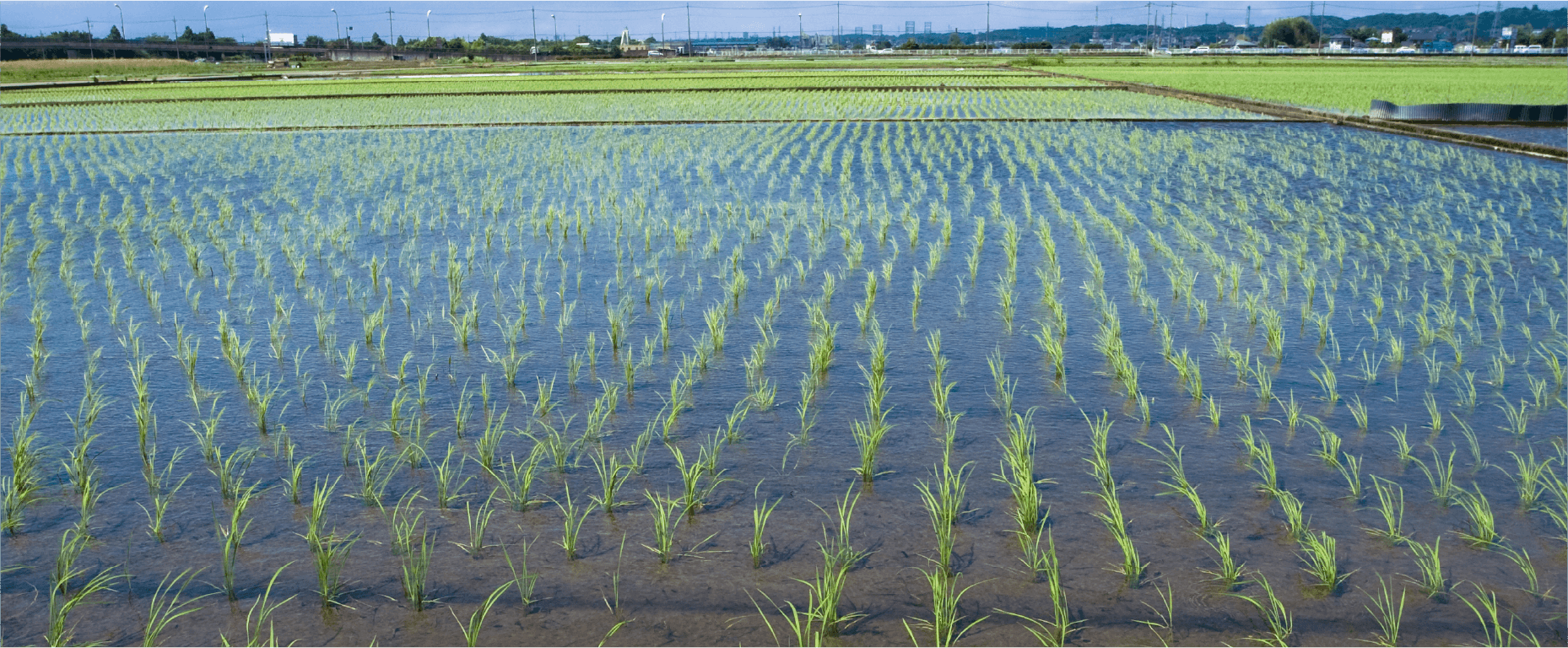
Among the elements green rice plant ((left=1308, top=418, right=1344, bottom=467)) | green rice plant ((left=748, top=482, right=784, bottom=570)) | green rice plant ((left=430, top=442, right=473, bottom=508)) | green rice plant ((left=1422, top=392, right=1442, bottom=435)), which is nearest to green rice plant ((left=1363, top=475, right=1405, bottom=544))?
green rice plant ((left=1308, top=418, right=1344, bottom=467))

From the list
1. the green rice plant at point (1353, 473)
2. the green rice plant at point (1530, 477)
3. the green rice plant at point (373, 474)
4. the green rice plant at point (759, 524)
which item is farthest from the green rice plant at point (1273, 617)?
the green rice plant at point (373, 474)

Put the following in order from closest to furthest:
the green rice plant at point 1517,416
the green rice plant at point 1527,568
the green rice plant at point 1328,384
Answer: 1. the green rice plant at point 1527,568
2. the green rice plant at point 1517,416
3. the green rice plant at point 1328,384

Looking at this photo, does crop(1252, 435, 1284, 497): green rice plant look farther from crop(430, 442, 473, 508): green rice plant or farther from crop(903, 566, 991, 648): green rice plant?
crop(430, 442, 473, 508): green rice plant

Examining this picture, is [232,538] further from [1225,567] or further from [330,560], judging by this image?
[1225,567]

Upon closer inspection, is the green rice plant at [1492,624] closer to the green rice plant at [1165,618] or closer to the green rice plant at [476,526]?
the green rice plant at [1165,618]

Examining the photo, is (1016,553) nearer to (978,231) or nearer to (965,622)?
(965,622)

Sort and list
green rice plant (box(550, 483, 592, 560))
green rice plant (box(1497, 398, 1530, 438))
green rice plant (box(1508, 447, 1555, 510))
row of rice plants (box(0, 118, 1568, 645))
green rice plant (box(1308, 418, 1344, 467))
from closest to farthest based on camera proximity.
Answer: row of rice plants (box(0, 118, 1568, 645))
green rice plant (box(550, 483, 592, 560))
green rice plant (box(1508, 447, 1555, 510))
green rice plant (box(1308, 418, 1344, 467))
green rice plant (box(1497, 398, 1530, 438))

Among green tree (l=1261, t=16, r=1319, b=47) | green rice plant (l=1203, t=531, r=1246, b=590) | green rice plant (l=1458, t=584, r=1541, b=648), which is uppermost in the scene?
green tree (l=1261, t=16, r=1319, b=47)
